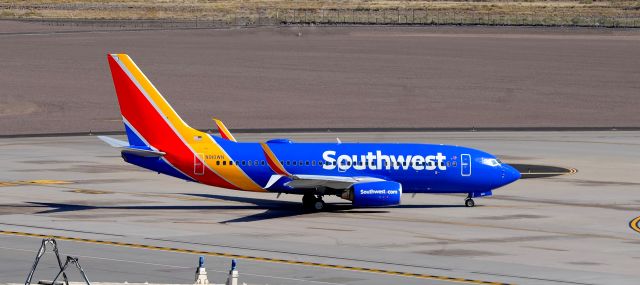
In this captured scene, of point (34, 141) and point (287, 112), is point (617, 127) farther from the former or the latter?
point (34, 141)

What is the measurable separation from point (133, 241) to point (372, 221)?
46.2 feet

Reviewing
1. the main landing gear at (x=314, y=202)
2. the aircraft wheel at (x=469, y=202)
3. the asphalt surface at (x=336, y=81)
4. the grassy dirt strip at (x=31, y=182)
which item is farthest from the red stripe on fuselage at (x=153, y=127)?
the asphalt surface at (x=336, y=81)

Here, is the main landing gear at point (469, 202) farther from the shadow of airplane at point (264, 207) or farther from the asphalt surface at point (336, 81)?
the asphalt surface at point (336, 81)

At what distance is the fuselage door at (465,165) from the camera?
76.5 metres

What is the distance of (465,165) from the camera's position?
251 ft

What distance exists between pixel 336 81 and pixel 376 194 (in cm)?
8724

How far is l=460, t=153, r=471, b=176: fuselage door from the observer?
76.5 metres

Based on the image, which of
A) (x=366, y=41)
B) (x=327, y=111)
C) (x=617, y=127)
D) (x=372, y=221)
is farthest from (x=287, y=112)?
(x=372, y=221)

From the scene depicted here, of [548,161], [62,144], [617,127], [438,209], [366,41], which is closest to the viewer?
[438,209]

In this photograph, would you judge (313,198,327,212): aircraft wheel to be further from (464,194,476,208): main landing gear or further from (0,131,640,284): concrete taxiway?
(464,194,476,208): main landing gear

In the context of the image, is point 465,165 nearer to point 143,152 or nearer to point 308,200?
point 308,200

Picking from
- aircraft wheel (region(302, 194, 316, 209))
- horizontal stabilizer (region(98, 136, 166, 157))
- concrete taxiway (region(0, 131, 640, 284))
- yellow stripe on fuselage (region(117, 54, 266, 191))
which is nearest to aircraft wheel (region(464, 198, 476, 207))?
concrete taxiway (region(0, 131, 640, 284))

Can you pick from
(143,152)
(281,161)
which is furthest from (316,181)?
(143,152)

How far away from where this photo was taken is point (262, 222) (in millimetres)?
71125
